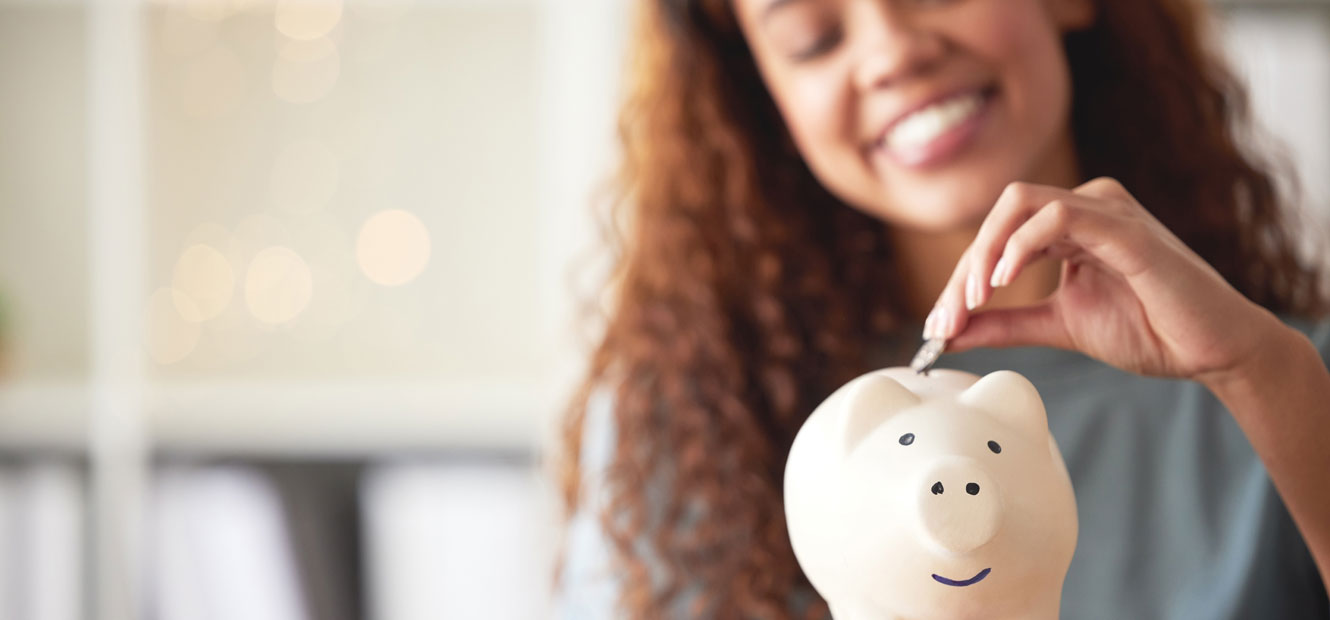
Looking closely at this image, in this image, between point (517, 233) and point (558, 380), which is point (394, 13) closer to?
point (517, 233)

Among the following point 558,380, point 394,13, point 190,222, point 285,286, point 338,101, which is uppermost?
point 394,13

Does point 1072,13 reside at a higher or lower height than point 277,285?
higher

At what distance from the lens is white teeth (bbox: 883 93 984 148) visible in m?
0.77

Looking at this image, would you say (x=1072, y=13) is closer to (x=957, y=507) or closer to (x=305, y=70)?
(x=957, y=507)

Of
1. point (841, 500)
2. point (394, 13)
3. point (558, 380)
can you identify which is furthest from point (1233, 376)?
point (394, 13)

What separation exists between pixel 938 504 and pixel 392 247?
5.36 feet

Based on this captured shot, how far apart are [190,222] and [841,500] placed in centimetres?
173

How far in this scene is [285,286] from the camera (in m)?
1.98

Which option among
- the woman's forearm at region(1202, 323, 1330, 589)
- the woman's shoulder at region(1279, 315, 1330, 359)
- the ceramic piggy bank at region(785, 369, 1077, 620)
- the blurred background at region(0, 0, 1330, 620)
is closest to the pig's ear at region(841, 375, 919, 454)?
the ceramic piggy bank at region(785, 369, 1077, 620)

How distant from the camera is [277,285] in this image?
1.98 m

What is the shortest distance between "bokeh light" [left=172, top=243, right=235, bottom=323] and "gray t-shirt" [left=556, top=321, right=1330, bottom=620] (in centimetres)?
142

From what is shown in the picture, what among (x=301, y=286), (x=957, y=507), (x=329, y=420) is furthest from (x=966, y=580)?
(x=301, y=286)

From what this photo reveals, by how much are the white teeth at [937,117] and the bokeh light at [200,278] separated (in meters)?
1.50

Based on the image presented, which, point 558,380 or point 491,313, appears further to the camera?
point 491,313
